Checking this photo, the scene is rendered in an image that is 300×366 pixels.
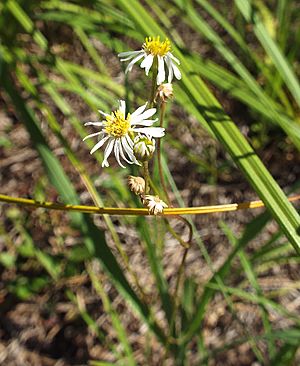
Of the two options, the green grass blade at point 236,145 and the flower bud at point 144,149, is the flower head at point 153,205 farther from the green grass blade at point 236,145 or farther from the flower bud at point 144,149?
the green grass blade at point 236,145

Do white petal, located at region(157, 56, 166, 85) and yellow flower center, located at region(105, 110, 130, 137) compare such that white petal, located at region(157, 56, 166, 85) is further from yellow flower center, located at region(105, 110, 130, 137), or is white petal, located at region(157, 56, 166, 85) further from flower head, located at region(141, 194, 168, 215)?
flower head, located at region(141, 194, 168, 215)

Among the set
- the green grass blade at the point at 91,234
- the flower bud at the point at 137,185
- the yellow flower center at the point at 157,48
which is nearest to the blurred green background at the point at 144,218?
the green grass blade at the point at 91,234

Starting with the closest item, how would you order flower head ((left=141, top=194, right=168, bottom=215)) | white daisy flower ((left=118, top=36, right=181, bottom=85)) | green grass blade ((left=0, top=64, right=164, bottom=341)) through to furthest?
flower head ((left=141, top=194, right=168, bottom=215))
white daisy flower ((left=118, top=36, right=181, bottom=85))
green grass blade ((left=0, top=64, right=164, bottom=341))

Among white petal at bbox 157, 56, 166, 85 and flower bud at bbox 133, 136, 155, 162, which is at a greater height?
white petal at bbox 157, 56, 166, 85

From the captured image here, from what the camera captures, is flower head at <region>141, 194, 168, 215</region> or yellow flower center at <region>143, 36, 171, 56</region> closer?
flower head at <region>141, 194, 168, 215</region>

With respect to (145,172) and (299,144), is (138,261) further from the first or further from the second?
(145,172)

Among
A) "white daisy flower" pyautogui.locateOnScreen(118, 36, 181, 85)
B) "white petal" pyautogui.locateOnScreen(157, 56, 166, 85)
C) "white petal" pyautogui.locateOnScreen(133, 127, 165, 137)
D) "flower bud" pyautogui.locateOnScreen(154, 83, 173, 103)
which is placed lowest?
"white petal" pyautogui.locateOnScreen(133, 127, 165, 137)

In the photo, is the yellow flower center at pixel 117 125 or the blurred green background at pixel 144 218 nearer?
the yellow flower center at pixel 117 125

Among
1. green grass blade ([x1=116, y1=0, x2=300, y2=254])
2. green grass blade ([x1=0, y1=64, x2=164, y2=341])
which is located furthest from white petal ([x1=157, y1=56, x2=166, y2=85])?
green grass blade ([x1=0, y1=64, x2=164, y2=341])
